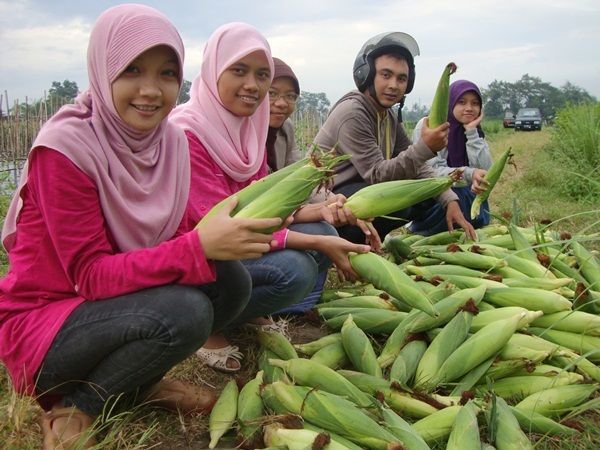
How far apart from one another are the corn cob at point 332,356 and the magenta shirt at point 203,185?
1.55 feet

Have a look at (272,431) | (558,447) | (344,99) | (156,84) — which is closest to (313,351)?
(272,431)

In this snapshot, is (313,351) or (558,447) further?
(313,351)

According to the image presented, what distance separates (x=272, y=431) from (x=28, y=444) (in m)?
0.75

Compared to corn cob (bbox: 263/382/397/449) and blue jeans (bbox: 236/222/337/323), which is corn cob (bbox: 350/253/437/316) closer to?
blue jeans (bbox: 236/222/337/323)

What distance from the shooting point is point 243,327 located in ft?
8.84

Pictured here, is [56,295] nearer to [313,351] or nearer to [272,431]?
[272,431]

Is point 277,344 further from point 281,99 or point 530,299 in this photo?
point 281,99

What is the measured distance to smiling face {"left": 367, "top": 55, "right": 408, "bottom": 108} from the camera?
355cm

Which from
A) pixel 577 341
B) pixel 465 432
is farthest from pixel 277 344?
pixel 577 341

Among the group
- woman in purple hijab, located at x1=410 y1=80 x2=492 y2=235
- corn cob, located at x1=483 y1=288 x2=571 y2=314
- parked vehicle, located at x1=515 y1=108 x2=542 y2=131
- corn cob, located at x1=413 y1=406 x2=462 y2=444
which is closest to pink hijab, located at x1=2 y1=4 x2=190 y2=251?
corn cob, located at x1=413 y1=406 x2=462 y2=444

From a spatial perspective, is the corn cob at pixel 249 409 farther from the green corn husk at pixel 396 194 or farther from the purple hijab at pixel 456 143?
the purple hijab at pixel 456 143

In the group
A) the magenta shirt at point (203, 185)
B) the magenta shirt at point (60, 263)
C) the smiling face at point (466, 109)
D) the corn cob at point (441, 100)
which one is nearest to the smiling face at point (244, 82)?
the magenta shirt at point (203, 185)

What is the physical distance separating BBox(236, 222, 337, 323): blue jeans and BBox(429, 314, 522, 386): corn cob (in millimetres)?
676

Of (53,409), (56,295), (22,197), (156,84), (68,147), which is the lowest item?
(53,409)
